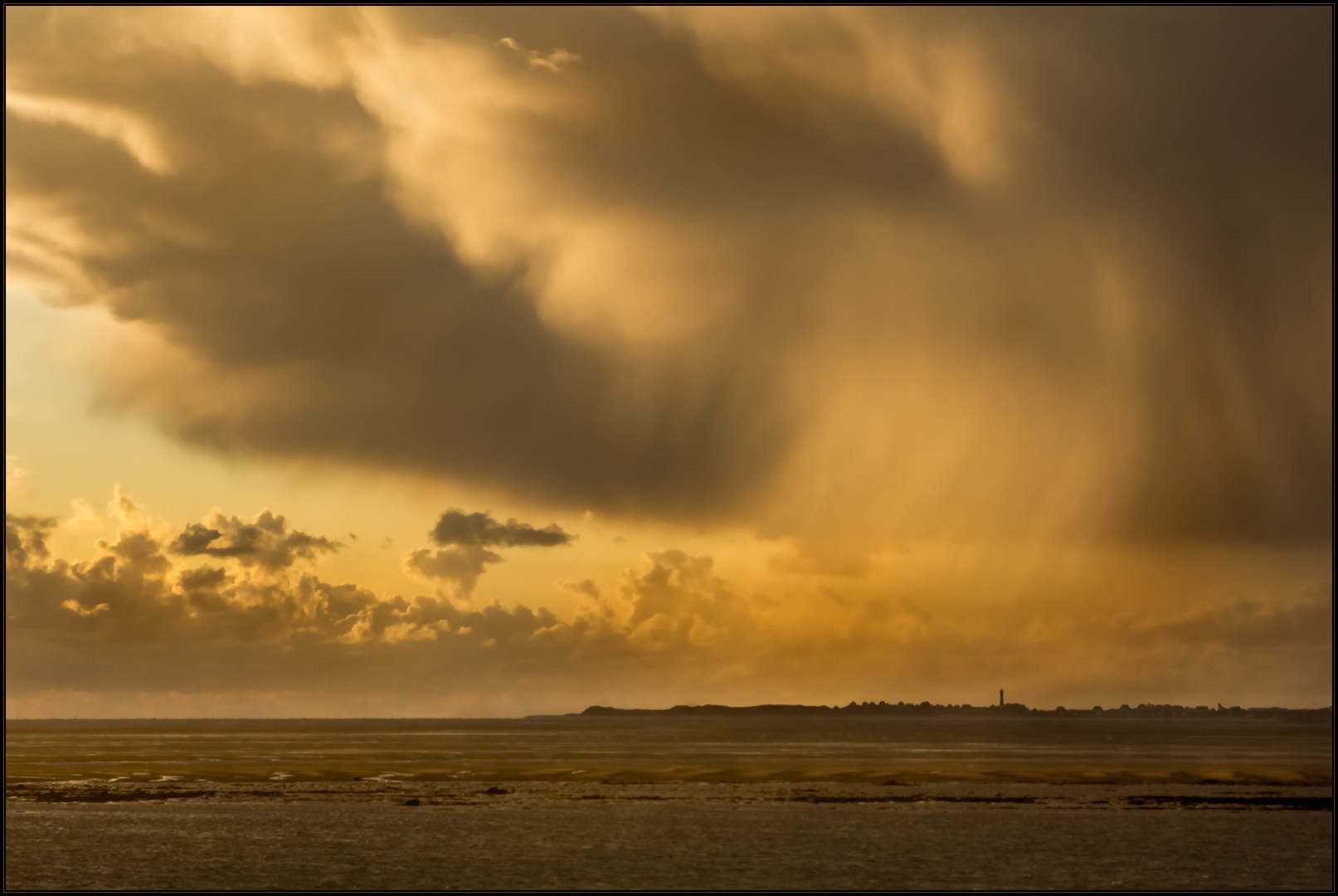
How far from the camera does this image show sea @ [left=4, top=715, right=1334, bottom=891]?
6016 cm

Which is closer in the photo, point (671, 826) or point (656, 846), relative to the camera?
point (656, 846)

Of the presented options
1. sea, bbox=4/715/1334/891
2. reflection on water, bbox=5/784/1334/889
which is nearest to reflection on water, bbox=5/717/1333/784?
sea, bbox=4/715/1334/891

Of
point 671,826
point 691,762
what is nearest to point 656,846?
point 671,826

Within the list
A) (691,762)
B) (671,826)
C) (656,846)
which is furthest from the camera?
(691,762)

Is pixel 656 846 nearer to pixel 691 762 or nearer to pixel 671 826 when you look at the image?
pixel 671 826

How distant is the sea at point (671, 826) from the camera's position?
60156 mm

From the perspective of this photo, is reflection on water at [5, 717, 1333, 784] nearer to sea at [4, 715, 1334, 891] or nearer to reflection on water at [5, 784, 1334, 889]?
sea at [4, 715, 1334, 891]

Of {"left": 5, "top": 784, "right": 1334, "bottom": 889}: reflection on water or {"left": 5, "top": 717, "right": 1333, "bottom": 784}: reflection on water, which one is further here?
{"left": 5, "top": 717, "right": 1333, "bottom": 784}: reflection on water

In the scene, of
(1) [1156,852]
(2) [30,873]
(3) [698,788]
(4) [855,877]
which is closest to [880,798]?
(3) [698,788]

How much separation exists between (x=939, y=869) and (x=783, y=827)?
57.1 ft

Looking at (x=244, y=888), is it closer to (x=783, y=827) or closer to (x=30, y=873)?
(x=30, y=873)

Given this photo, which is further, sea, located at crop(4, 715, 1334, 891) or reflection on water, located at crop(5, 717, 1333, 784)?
reflection on water, located at crop(5, 717, 1333, 784)

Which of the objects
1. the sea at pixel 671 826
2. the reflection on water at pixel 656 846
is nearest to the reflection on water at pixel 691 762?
the sea at pixel 671 826

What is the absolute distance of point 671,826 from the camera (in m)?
77.5
